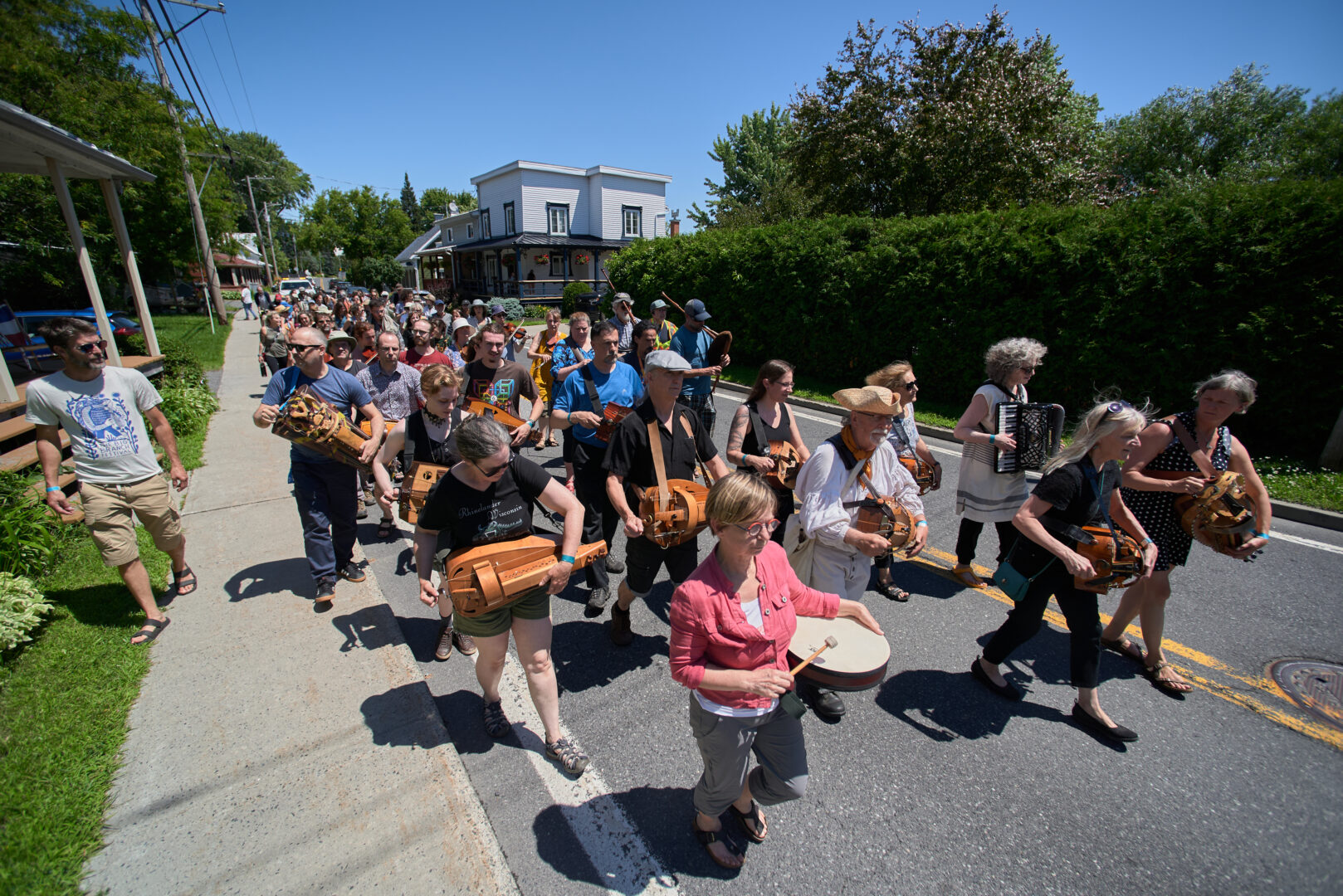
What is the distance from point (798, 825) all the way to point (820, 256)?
1187cm

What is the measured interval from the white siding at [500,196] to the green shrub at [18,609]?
36.0 metres

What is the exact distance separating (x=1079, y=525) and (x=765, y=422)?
1.97 metres

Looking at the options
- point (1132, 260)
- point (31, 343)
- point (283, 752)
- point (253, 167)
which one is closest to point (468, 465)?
point (283, 752)

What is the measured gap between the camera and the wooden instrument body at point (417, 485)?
3.81m

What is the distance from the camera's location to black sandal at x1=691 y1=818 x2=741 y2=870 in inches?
93.4

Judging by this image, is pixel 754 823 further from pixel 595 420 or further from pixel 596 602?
pixel 595 420

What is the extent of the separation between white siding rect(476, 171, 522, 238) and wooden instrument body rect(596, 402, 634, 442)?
35.9 m

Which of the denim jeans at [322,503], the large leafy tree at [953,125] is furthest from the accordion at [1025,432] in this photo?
the large leafy tree at [953,125]

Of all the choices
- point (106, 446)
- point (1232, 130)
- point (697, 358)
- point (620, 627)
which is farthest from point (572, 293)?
point (1232, 130)

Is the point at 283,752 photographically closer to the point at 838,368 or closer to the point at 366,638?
the point at 366,638

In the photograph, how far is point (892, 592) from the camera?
14.8 feet

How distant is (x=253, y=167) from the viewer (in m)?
69.4

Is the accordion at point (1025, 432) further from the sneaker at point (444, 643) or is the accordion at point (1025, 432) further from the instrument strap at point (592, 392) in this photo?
the sneaker at point (444, 643)

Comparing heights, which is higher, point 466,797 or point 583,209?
point 583,209
